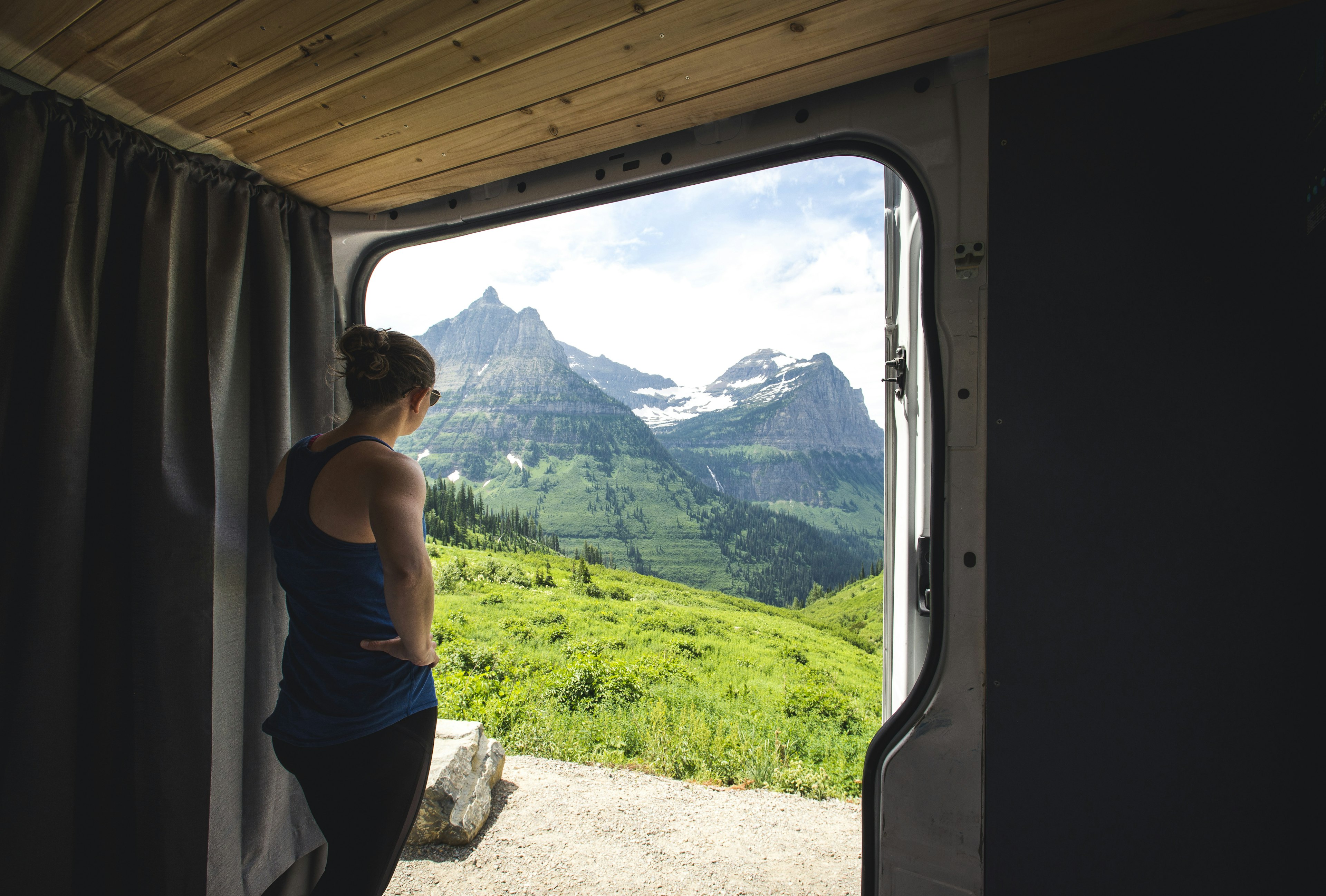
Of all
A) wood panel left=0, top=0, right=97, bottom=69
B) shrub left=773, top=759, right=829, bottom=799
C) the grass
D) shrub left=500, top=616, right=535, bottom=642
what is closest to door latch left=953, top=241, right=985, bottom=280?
wood panel left=0, top=0, right=97, bottom=69

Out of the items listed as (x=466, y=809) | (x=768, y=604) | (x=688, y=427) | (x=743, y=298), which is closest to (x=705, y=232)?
(x=743, y=298)

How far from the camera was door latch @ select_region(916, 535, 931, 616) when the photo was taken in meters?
1.10

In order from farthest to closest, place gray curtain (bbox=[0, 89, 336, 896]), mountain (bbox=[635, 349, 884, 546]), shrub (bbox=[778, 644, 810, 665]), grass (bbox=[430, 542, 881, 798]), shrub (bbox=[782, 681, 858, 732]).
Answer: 1. mountain (bbox=[635, 349, 884, 546])
2. shrub (bbox=[778, 644, 810, 665])
3. shrub (bbox=[782, 681, 858, 732])
4. grass (bbox=[430, 542, 881, 798])
5. gray curtain (bbox=[0, 89, 336, 896])

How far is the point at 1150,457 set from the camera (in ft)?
2.95

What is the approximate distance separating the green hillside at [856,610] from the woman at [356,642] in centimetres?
1451

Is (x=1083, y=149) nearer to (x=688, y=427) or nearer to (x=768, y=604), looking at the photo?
(x=768, y=604)

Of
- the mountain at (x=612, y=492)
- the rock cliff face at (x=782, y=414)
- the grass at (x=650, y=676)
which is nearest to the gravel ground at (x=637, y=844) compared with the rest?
the grass at (x=650, y=676)

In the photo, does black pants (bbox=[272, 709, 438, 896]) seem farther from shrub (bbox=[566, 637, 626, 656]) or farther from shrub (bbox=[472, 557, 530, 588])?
shrub (bbox=[472, 557, 530, 588])

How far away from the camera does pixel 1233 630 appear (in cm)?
85

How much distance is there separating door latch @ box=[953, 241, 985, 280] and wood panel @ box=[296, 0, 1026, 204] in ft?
1.19

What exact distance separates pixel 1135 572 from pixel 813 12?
1068mm

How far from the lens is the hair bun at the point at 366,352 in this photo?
3.30 feet

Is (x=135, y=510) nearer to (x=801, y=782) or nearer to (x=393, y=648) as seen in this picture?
(x=393, y=648)

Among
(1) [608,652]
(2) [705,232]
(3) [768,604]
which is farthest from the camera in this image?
(2) [705,232]
